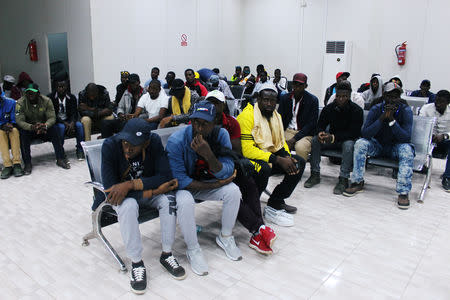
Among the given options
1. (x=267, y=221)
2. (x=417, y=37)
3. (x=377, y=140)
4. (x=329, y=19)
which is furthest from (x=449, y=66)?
(x=267, y=221)

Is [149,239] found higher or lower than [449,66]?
lower

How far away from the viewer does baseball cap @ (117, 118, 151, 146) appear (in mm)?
2318

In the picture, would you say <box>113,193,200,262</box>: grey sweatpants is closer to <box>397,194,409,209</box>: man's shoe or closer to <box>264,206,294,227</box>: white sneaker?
<box>264,206,294,227</box>: white sneaker

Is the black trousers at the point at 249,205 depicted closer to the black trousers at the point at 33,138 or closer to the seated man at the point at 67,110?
the black trousers at the point at 33,138

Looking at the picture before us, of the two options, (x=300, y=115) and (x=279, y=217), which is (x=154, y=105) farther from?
(x=279, y=217)

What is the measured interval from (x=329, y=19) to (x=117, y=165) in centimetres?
1039

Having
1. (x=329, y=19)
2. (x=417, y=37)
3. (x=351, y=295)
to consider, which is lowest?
(x=351, y=295)

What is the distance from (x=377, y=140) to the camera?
412 centimetres

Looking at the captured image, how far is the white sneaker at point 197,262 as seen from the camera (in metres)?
2.49

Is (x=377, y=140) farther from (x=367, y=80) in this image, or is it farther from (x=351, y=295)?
(x=367, y=80)

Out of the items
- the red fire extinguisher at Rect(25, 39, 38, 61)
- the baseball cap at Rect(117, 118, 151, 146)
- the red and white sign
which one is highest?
the red and white sign

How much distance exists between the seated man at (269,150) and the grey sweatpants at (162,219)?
984 millimetres

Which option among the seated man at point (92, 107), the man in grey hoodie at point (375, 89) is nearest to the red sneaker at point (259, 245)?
the seated man at point (92, 107)

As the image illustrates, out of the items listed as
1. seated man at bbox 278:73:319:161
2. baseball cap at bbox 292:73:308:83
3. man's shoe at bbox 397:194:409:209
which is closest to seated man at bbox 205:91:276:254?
seated man at bbox 278:73:319:161
